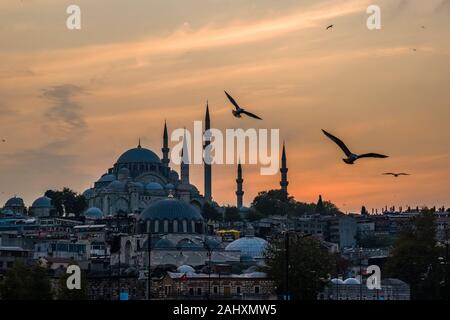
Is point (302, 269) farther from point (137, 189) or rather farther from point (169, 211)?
point (137, 189)

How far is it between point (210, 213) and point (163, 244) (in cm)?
5609

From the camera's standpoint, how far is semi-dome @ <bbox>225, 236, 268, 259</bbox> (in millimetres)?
133750

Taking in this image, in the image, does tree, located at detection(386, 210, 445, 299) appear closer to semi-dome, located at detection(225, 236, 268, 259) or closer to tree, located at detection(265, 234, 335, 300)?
tree, located at detection(265, 234, 335, 300)

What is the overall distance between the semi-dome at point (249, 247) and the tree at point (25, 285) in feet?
156

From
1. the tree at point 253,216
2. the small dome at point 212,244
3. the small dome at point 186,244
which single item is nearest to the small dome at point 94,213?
the tree at point 253,216

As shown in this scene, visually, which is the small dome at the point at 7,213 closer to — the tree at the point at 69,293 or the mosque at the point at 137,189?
the mosque at the point at 137,189

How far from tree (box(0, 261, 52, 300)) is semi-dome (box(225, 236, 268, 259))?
47.7 m

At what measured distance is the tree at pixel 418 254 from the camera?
335 feet

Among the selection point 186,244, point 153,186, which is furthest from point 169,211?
point 153,186

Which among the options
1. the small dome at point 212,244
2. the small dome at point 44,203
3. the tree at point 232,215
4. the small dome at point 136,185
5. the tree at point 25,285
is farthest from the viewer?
the small dome at point 44,203

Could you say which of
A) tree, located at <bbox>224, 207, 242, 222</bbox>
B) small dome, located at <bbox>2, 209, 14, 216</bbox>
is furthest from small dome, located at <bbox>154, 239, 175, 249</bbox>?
small dome, located at <bbox>2, 209, 14, 216</bbox>
